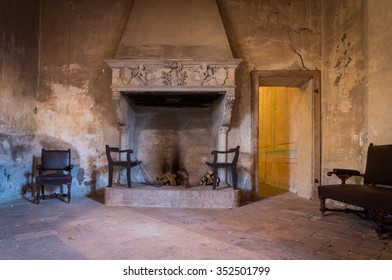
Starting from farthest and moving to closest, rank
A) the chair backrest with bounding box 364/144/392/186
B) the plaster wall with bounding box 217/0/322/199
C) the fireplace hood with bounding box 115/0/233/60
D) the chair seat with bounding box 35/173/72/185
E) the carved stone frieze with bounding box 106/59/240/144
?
the plaster wall with bounding box 217/0/322/199
the fireplace hood with bounding box 115/0/233/60
the carved stone frieze with bounding box 106/59/240/144
the chair seat with bounding box 35/173/72/185
the chair backrest with bounding box 364/144/392/186

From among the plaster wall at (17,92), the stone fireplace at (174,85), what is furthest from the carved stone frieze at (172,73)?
the plaster wall at (17,92)

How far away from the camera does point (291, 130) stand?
20.2ft

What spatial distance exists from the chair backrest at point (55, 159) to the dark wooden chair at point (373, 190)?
14.6ft

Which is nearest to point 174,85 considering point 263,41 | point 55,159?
point 263,41

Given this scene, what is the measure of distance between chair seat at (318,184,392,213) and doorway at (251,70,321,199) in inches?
68.4

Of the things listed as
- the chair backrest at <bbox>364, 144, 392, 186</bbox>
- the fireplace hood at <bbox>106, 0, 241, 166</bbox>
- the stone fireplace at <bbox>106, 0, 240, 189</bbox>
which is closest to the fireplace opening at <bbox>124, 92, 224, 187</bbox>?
the stone fireplace at <bbox>106, 0, 240, 189</bbox>

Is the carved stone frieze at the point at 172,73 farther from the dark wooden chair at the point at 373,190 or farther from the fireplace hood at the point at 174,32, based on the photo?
the dark wooden chair at the point at 373,190

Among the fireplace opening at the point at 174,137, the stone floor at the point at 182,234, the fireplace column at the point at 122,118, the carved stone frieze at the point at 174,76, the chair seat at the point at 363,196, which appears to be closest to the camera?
the stone floor at the point at 182,234

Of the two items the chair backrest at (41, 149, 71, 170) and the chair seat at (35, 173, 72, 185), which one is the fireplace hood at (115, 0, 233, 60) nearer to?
the chair backrest at (41, 149, 71, 170)

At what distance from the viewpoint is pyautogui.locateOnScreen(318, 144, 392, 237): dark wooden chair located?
2.76 m

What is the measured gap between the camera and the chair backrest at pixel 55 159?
4.93 meters

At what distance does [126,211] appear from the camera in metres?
3.94

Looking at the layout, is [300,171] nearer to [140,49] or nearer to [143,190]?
[143,190]

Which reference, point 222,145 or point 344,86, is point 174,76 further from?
point 344,86
